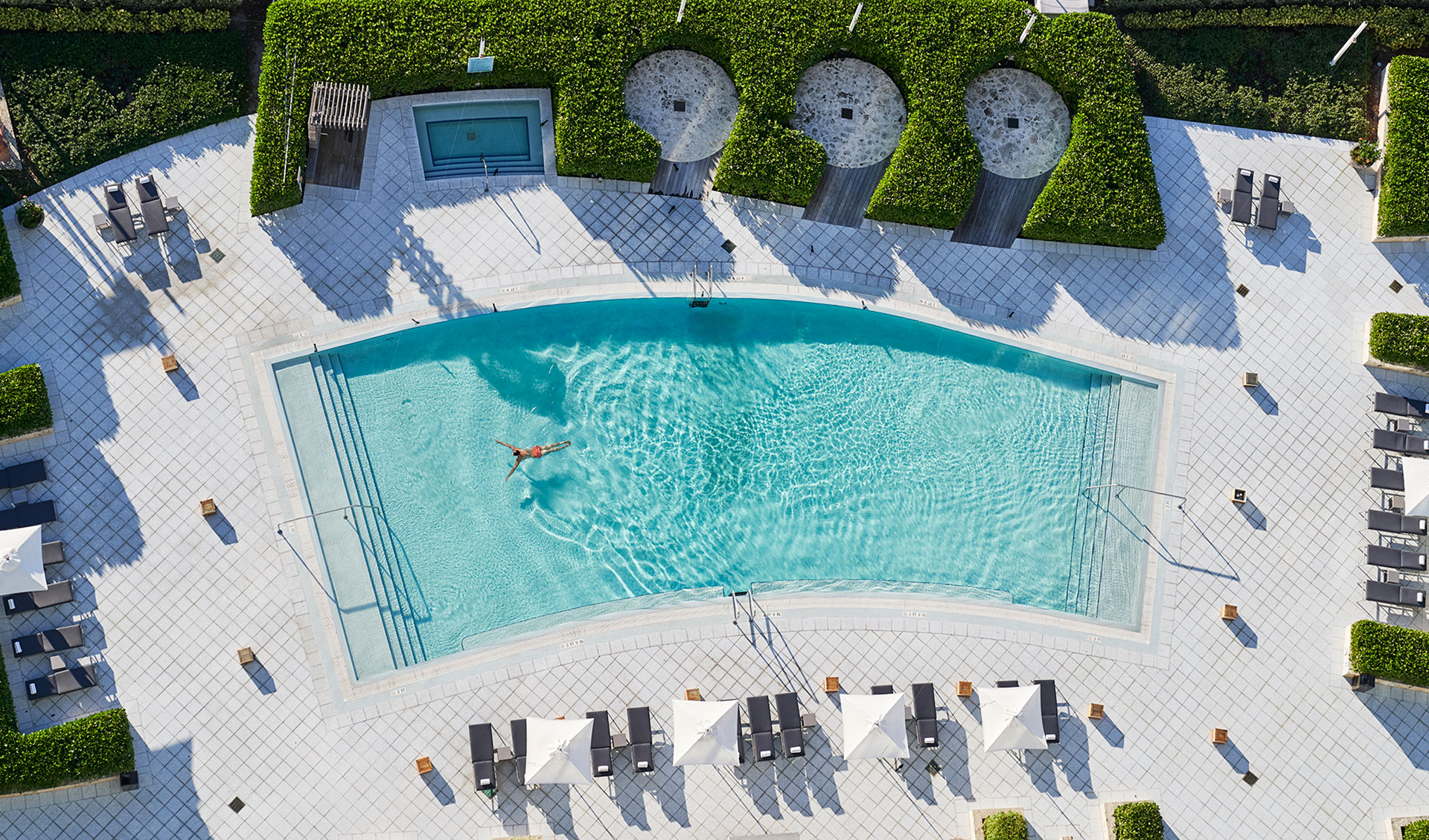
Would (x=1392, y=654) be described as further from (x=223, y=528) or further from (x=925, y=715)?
(x=223, y=528)

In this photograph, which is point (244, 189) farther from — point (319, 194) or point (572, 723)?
point (572, 723)

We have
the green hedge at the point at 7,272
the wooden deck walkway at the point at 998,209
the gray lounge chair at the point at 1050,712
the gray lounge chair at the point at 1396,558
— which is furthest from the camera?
the wooden deck walkway at the point at 998,209

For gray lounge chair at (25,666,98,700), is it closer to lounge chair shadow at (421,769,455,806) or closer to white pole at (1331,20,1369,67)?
lounge chair shadow at (421,769,455,806)

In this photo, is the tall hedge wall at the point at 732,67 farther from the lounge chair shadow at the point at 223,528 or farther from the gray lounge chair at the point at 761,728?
the gray lounge chair at the point at 761,728

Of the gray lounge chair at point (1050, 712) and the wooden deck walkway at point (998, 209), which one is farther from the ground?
the wooden deck walkway at point (998, 209)

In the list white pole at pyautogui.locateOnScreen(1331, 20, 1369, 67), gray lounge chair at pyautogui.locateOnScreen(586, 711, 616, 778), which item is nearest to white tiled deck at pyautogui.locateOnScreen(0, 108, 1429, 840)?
gray lounge chair at pyautogui.locateOnScreen(586, 711, 616, 778)

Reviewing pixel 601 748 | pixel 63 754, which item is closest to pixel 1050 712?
pixel 601 748

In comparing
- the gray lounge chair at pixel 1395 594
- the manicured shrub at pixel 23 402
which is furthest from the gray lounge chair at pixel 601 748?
the gray lounge chair at pixel 1395 594
